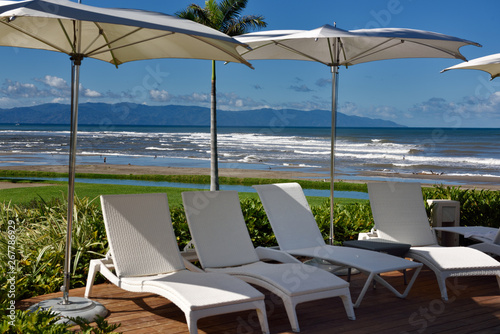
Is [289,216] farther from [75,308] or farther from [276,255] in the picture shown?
[75,308]

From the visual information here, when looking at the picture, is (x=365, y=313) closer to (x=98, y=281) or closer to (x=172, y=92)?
(x=98, y=281)

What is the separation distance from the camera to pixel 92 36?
4598 millimetres

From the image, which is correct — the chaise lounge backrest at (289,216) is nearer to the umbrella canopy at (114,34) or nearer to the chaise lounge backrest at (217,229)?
the chaise lounge backrest at (217,229)

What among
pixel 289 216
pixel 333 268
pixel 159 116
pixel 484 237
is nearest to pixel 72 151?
pixel 289 216

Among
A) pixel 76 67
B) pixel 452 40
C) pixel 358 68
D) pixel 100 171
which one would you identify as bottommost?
pixel 100 171

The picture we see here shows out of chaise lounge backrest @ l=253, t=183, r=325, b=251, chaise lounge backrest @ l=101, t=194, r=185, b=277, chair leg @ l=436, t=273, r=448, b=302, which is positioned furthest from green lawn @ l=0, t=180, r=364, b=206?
chair leg @ l=436, t=273, r=448, b=302

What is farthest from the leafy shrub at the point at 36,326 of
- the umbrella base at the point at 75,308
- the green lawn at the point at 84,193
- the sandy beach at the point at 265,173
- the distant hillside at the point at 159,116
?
the distant hillside at the point at 159,116

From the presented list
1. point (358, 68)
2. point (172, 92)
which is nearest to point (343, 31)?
point (358, 68)

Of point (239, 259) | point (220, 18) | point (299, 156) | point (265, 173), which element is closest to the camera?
point (239, 259)

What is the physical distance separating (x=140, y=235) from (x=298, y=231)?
1.78m

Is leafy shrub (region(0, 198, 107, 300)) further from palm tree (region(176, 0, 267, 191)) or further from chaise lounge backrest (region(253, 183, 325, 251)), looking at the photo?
palm tree (region(176, 0, 267, 191))

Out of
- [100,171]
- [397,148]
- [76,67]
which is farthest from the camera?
[397,148]

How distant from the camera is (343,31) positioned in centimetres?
511

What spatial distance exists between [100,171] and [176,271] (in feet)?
74.3
